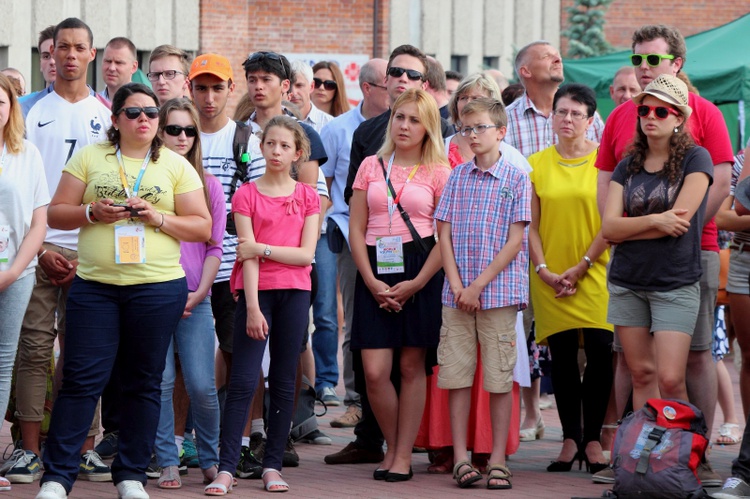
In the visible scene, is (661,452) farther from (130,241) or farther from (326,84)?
(326,84)

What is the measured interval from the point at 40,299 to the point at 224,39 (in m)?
16.5

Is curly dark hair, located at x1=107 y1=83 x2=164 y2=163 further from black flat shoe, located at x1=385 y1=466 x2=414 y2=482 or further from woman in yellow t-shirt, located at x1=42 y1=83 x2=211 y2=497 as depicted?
black flat shoe, located at x1=385 y1=466 x2=414 y2=482

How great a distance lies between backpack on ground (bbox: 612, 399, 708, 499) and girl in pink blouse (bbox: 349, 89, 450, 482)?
4.05ft

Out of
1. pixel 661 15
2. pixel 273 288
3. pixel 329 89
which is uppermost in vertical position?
pixel 661 15

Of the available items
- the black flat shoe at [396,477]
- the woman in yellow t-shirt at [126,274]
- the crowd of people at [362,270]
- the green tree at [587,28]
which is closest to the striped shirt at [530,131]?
the crowd of people at [362,270]

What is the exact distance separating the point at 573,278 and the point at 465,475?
136cm

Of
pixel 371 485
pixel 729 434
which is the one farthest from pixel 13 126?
pixel 729 434

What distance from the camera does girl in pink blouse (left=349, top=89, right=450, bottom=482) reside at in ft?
23.5

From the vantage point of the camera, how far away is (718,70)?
1500cm

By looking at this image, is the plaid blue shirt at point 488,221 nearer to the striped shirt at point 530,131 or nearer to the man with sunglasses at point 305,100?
the striped shirt at point 530,131

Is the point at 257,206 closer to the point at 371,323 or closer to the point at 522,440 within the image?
the point at 371,323

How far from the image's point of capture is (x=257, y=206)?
22.5 ft

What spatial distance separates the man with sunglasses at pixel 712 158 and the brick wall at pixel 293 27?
16.3m

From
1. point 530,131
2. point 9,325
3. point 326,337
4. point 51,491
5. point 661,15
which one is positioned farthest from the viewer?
point 661,15
